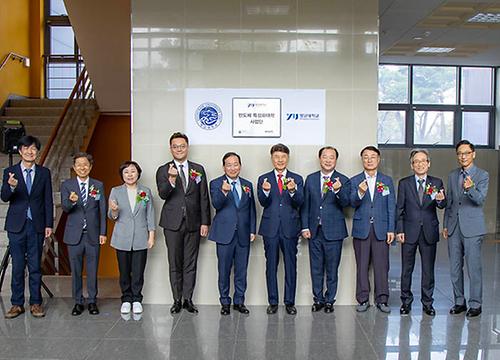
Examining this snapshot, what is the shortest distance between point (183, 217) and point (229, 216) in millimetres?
424

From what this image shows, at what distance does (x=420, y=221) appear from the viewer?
4.85m

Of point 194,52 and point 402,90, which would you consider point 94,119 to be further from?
point 402,90

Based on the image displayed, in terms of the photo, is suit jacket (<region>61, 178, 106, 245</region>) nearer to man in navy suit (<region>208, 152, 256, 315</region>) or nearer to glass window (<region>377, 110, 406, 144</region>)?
man in navy suit (<region>208, 152, 256, 315</region>)

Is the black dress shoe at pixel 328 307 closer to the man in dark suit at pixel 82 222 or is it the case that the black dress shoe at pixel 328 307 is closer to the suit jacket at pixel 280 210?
the suit jacket at pixel 280 210

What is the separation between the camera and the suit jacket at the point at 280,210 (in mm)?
4859

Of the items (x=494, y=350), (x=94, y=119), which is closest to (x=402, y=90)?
(x=94, y=119)

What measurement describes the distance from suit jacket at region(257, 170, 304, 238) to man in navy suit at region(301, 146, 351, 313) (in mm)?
110

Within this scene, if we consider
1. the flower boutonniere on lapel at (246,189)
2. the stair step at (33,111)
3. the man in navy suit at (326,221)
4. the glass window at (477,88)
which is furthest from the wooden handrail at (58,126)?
the glass window at (477,88)

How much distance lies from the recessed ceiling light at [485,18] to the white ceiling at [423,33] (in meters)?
0.38

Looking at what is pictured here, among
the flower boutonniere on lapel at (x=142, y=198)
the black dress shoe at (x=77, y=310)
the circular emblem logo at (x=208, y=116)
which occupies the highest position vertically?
the circular emblem logo at (x=208, y=116)

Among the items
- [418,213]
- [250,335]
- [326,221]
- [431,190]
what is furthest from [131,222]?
[431,190]

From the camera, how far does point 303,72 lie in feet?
17.3

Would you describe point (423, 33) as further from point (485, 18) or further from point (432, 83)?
point (432, 83)

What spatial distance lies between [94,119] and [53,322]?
17.7ft
